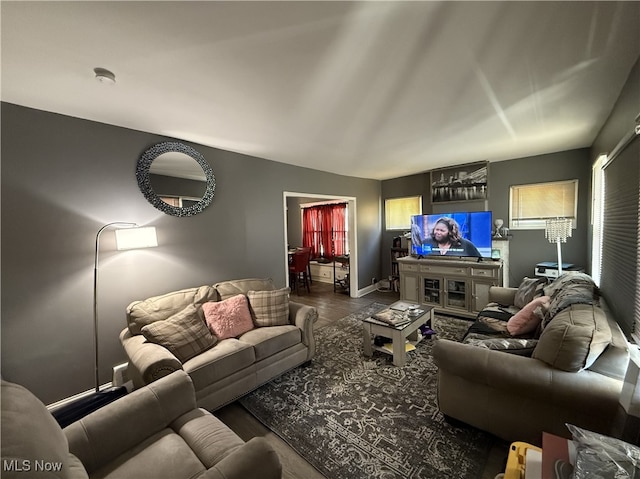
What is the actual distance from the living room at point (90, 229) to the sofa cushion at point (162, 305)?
28 centimetres

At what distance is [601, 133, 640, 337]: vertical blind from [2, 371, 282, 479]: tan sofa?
2.27 metres

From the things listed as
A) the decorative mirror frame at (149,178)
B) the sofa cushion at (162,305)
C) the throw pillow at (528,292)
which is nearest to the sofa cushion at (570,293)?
the throw pillow at (528,292)

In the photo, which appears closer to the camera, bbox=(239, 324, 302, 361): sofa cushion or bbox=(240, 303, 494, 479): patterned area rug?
bbox=(240, 303, 494, 479): patterned area rug

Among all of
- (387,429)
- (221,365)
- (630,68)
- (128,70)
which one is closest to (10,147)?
(128,70)

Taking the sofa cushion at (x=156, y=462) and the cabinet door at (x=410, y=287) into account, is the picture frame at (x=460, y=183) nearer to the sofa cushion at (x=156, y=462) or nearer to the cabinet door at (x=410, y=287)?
the cabinet door at (x=410, y=287)

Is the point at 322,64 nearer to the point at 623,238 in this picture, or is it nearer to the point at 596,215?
the point at 623,238

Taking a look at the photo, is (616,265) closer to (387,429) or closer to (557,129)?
(557,129)

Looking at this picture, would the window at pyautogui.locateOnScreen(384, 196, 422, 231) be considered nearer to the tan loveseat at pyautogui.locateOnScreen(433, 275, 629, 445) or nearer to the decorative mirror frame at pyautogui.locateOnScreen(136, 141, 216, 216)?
the tan loveseat at pyautogui.locateOnScreen(433, 275, 629, 445)

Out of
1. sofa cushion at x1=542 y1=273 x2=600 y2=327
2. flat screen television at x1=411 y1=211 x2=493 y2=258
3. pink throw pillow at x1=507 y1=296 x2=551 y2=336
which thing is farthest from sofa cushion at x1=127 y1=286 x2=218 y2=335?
flat screen television at x1=411 y1=211 x2=493 y2=258

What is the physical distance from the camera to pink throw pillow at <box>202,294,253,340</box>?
2.39 meters

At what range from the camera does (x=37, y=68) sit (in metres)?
1.50

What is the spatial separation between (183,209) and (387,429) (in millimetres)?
2861

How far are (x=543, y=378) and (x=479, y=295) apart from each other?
8.38 feet

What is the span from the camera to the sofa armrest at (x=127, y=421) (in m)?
1.16
